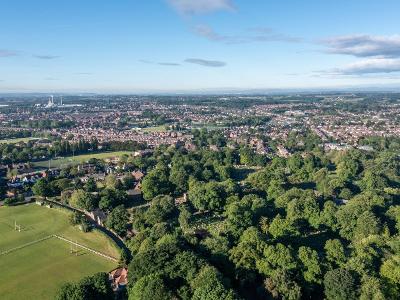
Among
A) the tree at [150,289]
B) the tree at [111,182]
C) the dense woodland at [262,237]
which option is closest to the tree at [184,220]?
the dense woodland at [262,237]

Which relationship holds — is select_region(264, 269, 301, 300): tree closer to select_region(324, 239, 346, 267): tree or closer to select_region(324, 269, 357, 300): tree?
select_region(324, 269, 357, 300): tree

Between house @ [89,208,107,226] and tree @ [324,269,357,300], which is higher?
tree @ [324,269,357,300]

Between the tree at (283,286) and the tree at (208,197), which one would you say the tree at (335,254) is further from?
the tree at (208,197)

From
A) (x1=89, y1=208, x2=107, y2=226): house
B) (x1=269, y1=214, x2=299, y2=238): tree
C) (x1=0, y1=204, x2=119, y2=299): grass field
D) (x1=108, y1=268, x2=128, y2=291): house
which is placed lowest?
(x1=0, y1=204, x2=119, y2=299): grass field

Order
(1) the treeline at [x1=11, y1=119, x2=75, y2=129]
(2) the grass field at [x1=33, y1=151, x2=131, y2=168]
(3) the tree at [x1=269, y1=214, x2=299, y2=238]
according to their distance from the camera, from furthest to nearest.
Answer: (1) the treeline at [x1=11, y1=119, x2=75, y2=129], (2) the grass field at [x1=33, y1=151, x2=131, y2=168], (3) the tree at [x1=269, y1=214, x2=299, y2=238]

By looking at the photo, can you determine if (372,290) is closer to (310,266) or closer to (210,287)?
(310,266)

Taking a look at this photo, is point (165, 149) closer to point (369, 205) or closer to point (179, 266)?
point (369, 205)

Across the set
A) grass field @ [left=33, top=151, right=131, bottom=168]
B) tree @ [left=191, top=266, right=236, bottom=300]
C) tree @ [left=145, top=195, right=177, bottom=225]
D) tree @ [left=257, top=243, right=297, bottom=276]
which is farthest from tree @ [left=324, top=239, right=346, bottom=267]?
grass field @ [left=33, top=151, right=131, bottom=168]
